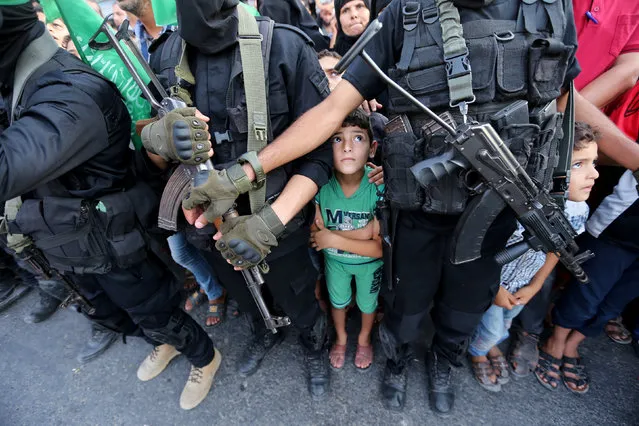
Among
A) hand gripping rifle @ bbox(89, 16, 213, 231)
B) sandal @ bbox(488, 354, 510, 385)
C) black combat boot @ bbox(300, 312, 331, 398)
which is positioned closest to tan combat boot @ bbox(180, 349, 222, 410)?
black combat boot @ bbox(300, 312, 331, 398)

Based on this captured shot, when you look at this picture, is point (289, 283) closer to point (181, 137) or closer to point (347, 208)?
point (347, 208)

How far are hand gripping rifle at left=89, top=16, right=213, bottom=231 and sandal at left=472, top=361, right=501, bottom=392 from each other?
6.53ft

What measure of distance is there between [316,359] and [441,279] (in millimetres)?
996

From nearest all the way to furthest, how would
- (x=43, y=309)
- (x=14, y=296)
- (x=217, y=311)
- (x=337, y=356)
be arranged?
(x=337, y=356)
(x=217, y=311)
(x=43, y=309)
(x=14, y=296)

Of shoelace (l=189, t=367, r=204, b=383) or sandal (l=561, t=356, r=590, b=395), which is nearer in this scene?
sandal (l=561, t=356, r=590, b=395)

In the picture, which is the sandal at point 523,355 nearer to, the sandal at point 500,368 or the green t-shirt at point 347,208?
the sandal at point 500,368

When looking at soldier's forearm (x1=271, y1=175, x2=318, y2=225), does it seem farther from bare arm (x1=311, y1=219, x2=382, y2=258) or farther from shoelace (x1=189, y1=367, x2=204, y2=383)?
shoelace (x1=189, y1=367, x2=204, y2=383)

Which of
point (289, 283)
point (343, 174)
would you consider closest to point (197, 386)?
point (289, 283)

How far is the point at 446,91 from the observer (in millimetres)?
1195

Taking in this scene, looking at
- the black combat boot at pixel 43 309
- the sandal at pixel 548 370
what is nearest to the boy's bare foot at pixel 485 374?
the sandal at pixel 548 370

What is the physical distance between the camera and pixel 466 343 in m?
1.82

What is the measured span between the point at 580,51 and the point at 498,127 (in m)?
0.99

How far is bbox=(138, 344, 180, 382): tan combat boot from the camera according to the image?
223 centimetres

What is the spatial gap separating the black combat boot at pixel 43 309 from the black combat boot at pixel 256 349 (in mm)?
1903
